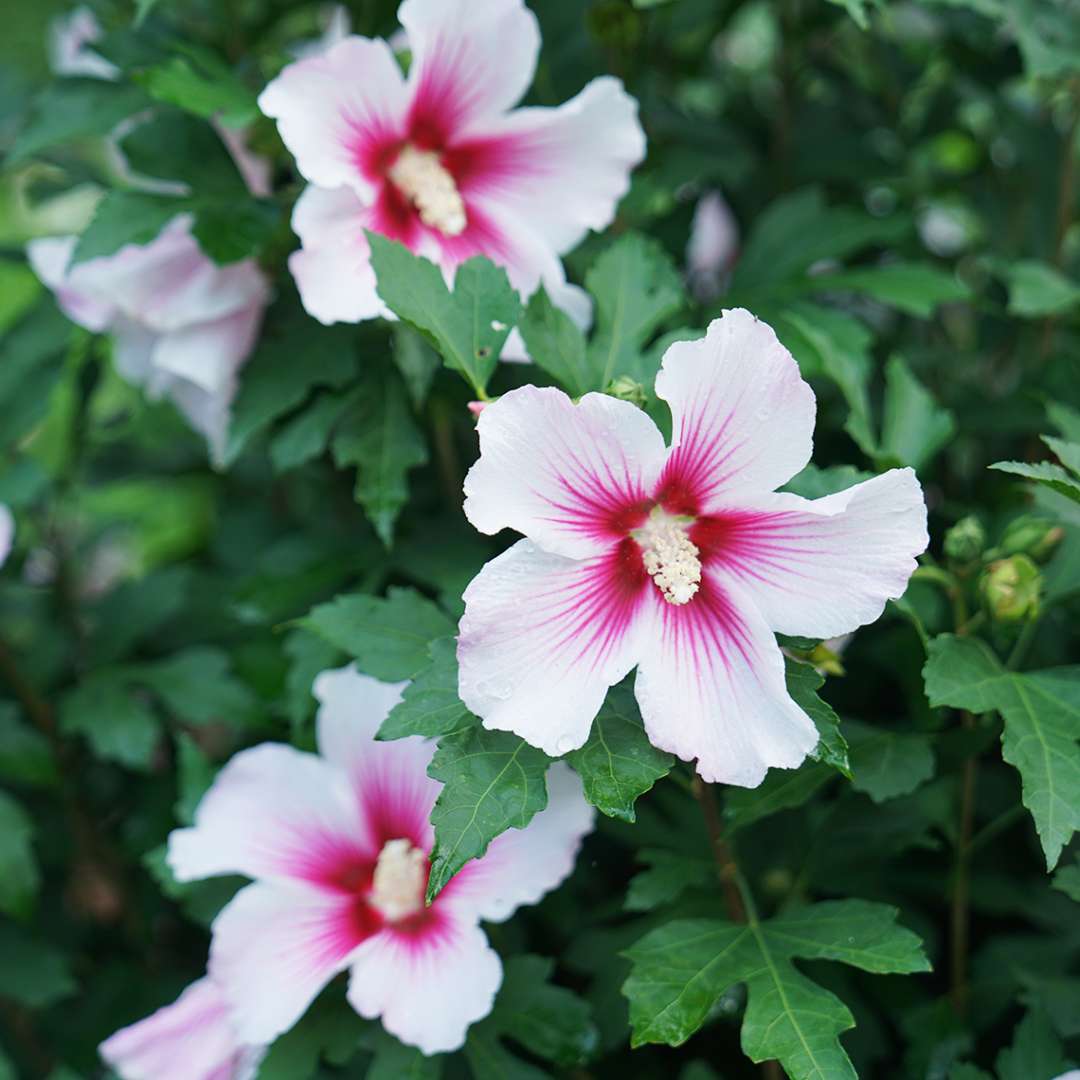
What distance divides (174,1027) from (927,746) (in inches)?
22.6

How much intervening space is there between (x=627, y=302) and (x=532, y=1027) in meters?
0.53

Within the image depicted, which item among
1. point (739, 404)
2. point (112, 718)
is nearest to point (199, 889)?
point (112, 718)

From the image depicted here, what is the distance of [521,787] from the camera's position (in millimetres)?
786

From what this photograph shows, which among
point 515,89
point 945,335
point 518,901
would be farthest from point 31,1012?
point 945,335

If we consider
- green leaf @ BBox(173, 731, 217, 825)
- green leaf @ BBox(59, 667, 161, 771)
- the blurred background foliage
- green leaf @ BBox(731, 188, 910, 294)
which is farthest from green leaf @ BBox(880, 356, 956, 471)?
green leaf @ BBox(59, 667, 161, 771)

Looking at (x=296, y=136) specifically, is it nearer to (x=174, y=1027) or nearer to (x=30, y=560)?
(x=174, y=1027)

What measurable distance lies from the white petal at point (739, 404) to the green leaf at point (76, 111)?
0.64 meters

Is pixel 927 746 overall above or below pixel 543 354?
below

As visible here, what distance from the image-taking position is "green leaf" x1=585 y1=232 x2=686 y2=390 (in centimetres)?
96

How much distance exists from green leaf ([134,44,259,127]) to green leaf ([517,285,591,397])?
282mm

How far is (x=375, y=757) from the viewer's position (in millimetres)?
1009

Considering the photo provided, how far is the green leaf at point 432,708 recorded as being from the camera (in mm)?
795

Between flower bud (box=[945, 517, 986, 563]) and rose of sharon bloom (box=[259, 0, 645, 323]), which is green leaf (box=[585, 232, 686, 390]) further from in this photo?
flower bud (box=[945, 517, 986, 563])

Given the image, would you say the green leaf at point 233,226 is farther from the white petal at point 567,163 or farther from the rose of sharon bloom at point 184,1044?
the rose of sharon bloom at point 184,1044
